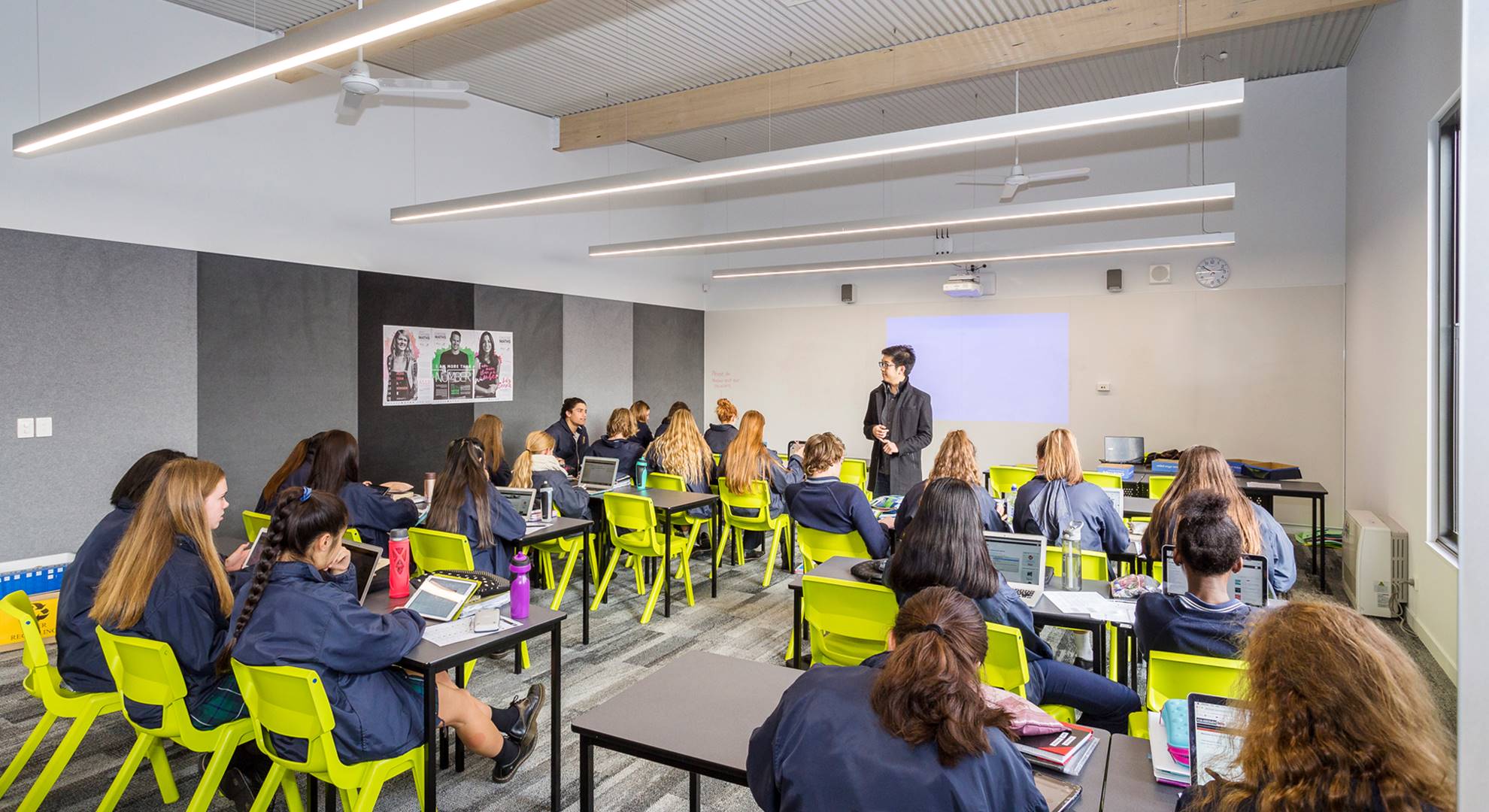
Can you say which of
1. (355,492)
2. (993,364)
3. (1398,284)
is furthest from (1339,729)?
(993,364)

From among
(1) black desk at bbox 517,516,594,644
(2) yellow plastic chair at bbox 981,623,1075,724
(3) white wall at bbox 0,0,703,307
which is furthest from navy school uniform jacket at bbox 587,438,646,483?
(2) yellow plastic chair at bbox 981,623,1075,724

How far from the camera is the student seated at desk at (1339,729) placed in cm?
114

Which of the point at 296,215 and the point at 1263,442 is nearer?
the point at 296,215

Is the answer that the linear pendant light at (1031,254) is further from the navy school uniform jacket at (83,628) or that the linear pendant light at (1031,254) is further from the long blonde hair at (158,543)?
the navy school uniform jacket at (83,628)

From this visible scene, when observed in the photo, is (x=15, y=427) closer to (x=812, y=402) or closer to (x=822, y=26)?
(x=822, y=26)

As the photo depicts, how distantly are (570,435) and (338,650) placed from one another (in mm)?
5100

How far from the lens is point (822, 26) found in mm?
6008

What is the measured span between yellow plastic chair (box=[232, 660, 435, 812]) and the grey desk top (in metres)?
0.78

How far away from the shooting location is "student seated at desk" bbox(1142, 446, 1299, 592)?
10.7 feet

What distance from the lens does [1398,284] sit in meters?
5.38

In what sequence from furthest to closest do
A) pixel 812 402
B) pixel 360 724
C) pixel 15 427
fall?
pixel 812 402
pixel 15 427
pixel 360 724

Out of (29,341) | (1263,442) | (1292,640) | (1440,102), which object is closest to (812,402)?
(1263,442)

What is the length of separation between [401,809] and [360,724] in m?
0.79

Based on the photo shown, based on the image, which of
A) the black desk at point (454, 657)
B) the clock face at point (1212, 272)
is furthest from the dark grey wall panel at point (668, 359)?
the black desk at point (454, 657)
